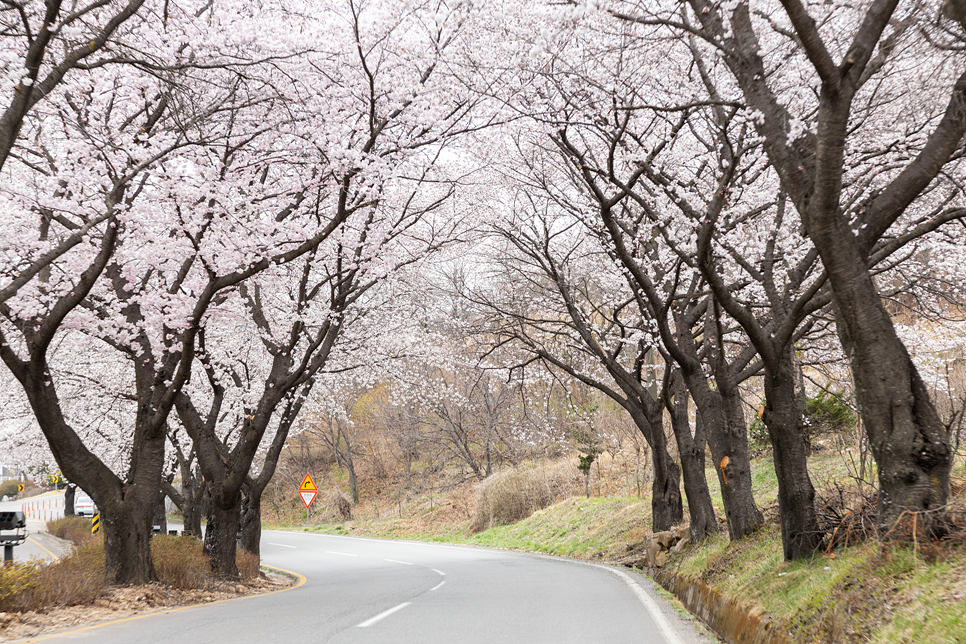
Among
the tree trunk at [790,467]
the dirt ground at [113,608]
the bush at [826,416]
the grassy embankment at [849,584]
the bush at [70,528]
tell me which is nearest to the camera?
the grassy embankment at [849,584]

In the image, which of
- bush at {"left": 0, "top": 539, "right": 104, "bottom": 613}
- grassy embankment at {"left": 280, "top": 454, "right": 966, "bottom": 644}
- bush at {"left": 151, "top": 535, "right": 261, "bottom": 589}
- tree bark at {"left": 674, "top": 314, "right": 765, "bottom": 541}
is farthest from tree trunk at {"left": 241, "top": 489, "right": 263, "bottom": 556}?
tree bark at {"left": 674, "top": 314, "right": 765, "bottom": 541}

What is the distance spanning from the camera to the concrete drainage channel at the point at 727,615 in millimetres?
6109

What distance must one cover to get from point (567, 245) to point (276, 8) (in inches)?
427

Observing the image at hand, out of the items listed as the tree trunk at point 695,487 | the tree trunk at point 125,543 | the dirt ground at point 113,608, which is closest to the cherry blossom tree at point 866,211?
the tree trunk at point 695,487

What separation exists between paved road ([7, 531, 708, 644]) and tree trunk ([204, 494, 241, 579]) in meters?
1.94

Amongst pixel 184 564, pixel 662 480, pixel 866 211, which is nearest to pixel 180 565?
pixel 184 564

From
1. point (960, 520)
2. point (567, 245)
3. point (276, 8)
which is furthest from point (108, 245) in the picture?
point (567, 245)

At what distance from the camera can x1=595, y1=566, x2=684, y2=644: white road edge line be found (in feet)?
23.8

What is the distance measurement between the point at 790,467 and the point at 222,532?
424 inches

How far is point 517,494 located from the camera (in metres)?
28.5

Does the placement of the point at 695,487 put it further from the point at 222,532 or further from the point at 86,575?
the point at 86,575

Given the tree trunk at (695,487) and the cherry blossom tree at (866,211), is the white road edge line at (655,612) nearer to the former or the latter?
the tree trunk at (695,487)

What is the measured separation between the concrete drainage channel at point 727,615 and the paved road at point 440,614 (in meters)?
0.36

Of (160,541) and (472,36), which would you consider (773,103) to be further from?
(160,541)
